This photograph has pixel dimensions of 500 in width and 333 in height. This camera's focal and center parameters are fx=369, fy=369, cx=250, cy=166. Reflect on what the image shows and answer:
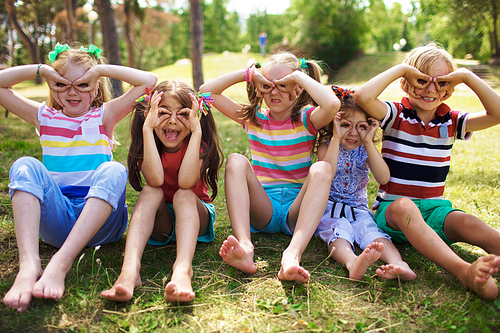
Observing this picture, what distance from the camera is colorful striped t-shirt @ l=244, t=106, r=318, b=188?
106 inches

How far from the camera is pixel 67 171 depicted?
237cm

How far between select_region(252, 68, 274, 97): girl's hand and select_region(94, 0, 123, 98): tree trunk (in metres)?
6.41

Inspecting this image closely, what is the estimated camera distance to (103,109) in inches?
101

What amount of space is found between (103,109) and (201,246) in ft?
3.83

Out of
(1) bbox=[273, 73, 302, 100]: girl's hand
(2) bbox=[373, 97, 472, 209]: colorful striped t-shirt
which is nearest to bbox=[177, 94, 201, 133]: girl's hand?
(1) bbox=[273, 73, 302, 100]: girl's hand

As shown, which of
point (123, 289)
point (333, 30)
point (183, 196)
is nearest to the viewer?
point (123, 289)

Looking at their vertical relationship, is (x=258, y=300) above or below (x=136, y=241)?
below

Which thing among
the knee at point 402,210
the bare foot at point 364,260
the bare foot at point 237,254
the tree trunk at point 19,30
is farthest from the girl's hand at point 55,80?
the tree trunk at point 19,30

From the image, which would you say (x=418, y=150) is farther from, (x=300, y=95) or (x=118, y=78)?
(x=118, y=78)

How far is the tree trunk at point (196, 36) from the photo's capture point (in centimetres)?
979

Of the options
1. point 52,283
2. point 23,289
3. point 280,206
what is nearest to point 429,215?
point 280,206

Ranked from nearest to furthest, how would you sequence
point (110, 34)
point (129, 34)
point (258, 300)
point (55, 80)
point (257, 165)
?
1. point (258, 300)
2. point (55, 80)
3. point (257, 165)
4. point (110, 34)
5. point (129, 34)

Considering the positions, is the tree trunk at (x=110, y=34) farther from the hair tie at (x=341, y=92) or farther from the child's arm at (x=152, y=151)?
the hair tie at (x=341, y=92)

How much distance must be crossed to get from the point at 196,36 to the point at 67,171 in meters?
8.40
